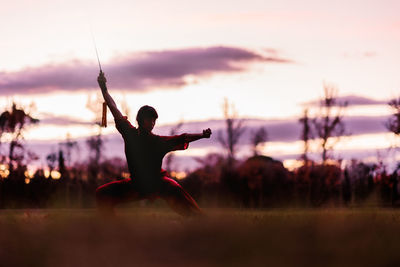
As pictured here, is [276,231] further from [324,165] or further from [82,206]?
[324,165]

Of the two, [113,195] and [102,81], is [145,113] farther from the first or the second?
[113,195]

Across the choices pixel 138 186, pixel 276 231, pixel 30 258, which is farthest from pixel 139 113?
pixel 30 258

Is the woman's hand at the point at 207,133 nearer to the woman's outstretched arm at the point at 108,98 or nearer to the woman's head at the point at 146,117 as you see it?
the woman's head at the point at 146,117

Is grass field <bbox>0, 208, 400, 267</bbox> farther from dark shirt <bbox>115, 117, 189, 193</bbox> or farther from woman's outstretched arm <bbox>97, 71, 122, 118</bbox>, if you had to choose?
woman's outstretched arm <bbox>97, 71, 122, 118</bbox>

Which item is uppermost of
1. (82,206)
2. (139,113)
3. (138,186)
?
(139,113)

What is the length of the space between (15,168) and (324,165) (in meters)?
20.9

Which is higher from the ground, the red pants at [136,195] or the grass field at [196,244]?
the red pants at [136,195]

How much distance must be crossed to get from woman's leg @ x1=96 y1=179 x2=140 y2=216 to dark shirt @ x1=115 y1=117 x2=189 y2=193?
157mm

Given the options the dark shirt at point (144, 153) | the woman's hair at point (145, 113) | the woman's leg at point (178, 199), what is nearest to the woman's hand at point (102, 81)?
the dark shirt at point (144, 153)

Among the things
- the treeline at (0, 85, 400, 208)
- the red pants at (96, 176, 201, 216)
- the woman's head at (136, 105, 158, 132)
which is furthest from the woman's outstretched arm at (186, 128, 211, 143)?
the treeline at (0, 85, 400, 208)

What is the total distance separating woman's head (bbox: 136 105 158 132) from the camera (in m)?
9.90

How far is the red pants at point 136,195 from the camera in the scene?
9758mm

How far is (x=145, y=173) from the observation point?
9789 mm

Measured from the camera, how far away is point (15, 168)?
135 feet
